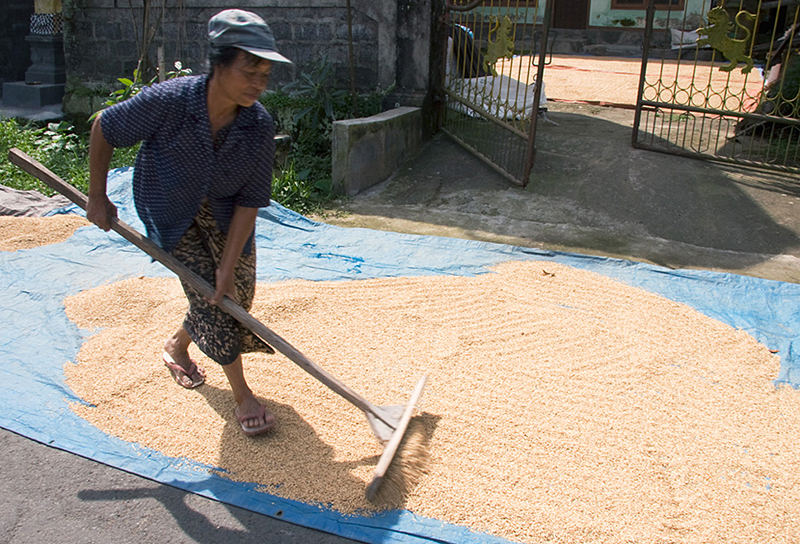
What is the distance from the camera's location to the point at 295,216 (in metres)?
4.69

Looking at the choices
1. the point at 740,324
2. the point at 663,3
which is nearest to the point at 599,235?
the point at 740,324

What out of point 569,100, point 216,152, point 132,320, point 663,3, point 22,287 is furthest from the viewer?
point 663,3

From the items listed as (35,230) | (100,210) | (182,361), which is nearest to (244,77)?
(100,210)

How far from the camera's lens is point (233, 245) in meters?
2.23

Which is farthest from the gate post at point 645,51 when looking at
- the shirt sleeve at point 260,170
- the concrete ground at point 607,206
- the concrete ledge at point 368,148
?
the shirt sleeve at point 260,170

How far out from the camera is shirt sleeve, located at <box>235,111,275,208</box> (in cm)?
215

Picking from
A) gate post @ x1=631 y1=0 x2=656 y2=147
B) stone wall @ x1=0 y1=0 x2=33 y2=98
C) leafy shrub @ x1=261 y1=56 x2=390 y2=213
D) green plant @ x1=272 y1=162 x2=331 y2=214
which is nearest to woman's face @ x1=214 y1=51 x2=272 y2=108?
green plant @ x1=272 y1=162 x2=331 y2=214

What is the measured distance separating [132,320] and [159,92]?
1525mm

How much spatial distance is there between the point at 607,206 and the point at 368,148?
198cm

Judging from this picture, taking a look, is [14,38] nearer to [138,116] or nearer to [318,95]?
[318,95]

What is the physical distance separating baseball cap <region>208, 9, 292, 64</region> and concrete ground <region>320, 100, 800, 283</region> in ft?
9.22

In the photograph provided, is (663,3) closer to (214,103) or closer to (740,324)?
(740,324)

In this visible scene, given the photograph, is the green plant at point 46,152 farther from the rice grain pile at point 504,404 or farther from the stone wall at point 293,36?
the rice grain pile at point 504,404

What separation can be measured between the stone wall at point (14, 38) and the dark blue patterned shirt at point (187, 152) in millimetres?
7927
